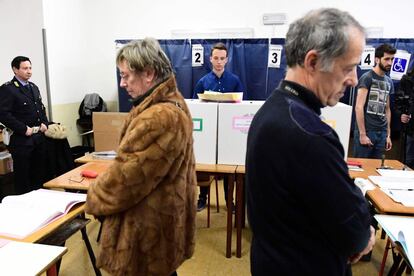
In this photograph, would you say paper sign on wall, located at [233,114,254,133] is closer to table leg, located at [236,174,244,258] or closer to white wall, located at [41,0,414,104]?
table leg, located at [236,174,244,258]

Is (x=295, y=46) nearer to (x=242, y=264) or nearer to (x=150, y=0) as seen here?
(x=242, y=264)

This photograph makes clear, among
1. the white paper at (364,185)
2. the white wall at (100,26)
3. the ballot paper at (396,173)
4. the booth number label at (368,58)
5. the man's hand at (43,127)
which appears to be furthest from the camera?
the white wall at (100,26)

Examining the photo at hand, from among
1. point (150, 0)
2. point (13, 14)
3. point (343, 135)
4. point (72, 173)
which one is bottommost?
point (72, 173)

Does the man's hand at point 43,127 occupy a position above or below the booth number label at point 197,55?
below

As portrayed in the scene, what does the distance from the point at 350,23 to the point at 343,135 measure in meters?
1.61

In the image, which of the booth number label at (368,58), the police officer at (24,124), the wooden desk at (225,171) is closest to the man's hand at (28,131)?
the police officer at (24,124)

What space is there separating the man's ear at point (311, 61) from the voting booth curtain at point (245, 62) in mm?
3274

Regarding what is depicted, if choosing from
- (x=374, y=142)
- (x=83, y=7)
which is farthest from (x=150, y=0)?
(x=374, y=142)

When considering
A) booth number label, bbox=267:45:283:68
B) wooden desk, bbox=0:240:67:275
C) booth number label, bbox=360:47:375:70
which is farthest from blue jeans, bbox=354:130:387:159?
wooden desk, bbox=0:240:67:275

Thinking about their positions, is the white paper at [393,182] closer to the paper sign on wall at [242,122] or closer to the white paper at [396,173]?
the white paper at [396,173]

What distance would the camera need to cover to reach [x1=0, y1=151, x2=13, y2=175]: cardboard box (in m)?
3.54

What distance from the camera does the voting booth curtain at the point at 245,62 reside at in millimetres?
4004

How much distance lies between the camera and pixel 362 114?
10.2 ft

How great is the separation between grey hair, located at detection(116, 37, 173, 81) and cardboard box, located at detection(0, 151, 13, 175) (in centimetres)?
290
